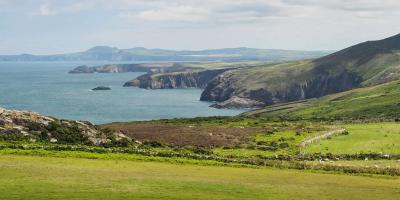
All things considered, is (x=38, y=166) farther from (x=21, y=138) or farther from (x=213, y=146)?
(x=213, y=146)

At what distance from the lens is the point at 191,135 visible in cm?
8512

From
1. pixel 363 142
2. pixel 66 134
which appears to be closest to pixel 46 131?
pixel 66 134

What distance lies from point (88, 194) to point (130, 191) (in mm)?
3088

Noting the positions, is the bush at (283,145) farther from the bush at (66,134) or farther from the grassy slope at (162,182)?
the bush at (66,134)

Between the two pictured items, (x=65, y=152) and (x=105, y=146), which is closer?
(x=65, y=152)

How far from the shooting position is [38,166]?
45781mm

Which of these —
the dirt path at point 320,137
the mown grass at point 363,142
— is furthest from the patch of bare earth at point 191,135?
the mown grass at point 363,142

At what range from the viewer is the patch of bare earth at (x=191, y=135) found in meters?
80.6

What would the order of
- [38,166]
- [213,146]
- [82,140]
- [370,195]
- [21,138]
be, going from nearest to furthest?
[370,195] → [38,166] → [21,138] → [82,140] → [213,146]

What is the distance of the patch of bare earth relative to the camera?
265 feet

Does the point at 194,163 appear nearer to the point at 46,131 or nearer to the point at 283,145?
the point at 46,131

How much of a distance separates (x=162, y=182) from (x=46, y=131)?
26.2 m

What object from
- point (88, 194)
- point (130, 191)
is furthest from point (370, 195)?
point (88, 194)

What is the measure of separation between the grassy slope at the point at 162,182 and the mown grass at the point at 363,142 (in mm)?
21386
